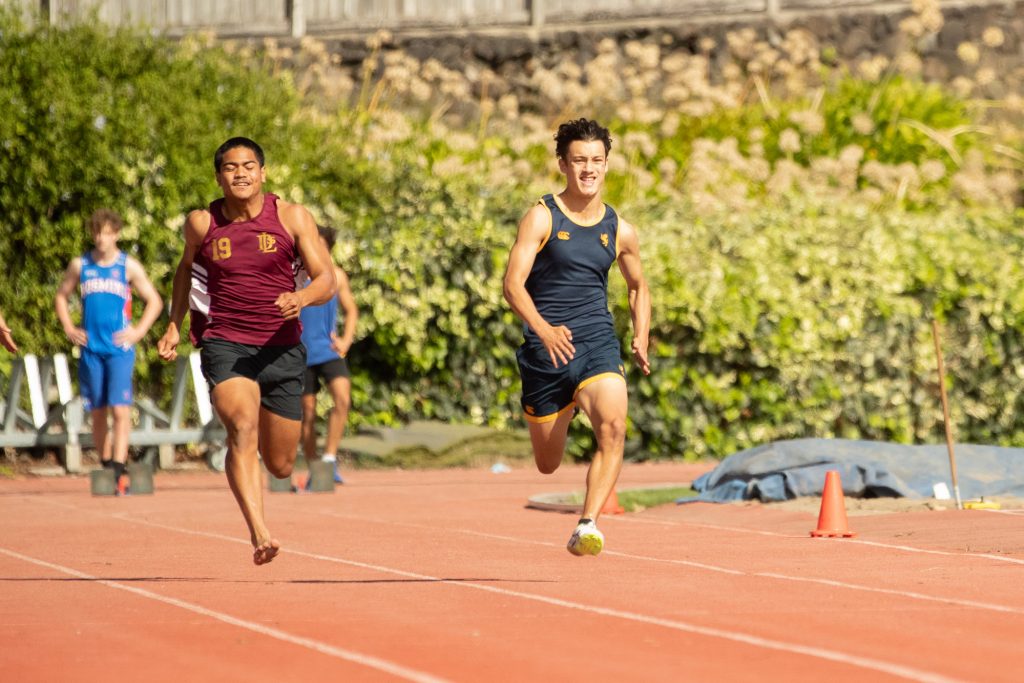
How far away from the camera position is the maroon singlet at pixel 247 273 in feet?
30.7

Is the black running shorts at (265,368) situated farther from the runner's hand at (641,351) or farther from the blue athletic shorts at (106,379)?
the blue athletic shorts at (106,379)

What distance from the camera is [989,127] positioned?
2492cm

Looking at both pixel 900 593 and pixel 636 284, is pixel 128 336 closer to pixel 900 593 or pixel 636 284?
pixel 636 284

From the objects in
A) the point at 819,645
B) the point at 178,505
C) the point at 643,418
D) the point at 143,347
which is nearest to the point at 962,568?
the point at 819,645

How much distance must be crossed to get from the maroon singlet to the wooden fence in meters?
17.7

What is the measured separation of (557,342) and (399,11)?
61.3 feet

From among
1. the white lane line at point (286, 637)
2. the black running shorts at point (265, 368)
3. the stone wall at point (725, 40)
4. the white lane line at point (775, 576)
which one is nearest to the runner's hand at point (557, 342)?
the black running shorts at point (265, 368)

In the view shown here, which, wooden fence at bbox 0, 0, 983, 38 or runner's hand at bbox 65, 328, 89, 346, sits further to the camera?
wooden fence at bbox 0, 0, 983, 38

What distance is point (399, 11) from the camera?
89.2 ft

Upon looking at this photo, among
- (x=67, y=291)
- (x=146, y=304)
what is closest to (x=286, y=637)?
(x=146, y=304)

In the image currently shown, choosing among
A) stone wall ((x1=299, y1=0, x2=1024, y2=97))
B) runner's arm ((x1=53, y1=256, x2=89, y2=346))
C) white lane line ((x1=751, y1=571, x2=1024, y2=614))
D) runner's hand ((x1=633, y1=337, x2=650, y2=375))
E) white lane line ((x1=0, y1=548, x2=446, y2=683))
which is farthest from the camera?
stone wall ((x1=299, y1=0, x2=1024, y2=97))

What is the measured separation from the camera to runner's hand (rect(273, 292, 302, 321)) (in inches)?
350

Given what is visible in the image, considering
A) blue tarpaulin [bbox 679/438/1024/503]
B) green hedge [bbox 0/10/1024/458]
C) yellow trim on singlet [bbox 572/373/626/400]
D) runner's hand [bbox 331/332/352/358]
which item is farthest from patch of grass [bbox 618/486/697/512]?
yellow trim on singlet [bbox 572/373/626/400]

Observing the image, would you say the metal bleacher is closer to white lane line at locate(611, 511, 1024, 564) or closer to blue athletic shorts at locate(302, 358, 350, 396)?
blue athletic shorts at locate(302, 358, 350, 396)
